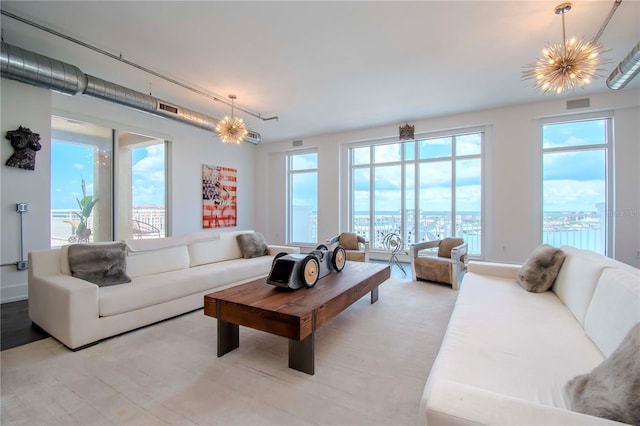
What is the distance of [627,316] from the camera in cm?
136

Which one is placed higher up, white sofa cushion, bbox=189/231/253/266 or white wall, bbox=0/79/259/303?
white wall, bbox=0/79/259/303

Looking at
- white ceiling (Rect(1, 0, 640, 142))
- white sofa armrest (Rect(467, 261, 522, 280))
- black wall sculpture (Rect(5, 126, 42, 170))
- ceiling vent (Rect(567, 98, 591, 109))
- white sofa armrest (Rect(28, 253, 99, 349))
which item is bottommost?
white sofa armrest (Rect(28, 253, 99, 349))

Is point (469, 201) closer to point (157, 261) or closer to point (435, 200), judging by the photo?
point (435, 200)

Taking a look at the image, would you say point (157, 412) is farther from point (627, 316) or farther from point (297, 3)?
point (297, 3)

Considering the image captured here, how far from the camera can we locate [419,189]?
6270 mm

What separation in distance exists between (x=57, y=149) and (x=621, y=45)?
750 centimetres

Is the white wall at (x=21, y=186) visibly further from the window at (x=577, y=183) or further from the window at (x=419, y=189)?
the window at (x=577, y=183)

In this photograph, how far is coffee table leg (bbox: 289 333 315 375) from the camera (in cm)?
202

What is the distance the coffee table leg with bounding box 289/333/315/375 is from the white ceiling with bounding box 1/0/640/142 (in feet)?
9.25

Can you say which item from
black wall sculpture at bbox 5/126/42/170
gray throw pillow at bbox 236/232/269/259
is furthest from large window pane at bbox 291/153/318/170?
black wall sculpture at bbox 5/126/42/170

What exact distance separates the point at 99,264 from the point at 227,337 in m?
1.60

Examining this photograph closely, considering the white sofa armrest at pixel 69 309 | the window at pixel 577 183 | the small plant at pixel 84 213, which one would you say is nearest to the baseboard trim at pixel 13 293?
the small plant at pixel 84 213

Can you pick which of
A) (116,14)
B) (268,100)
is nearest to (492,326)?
(116,14)

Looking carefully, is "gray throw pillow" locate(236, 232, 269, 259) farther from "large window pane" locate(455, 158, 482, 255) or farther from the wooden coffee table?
"large window pane" locate(455, 158, 482, 255)
